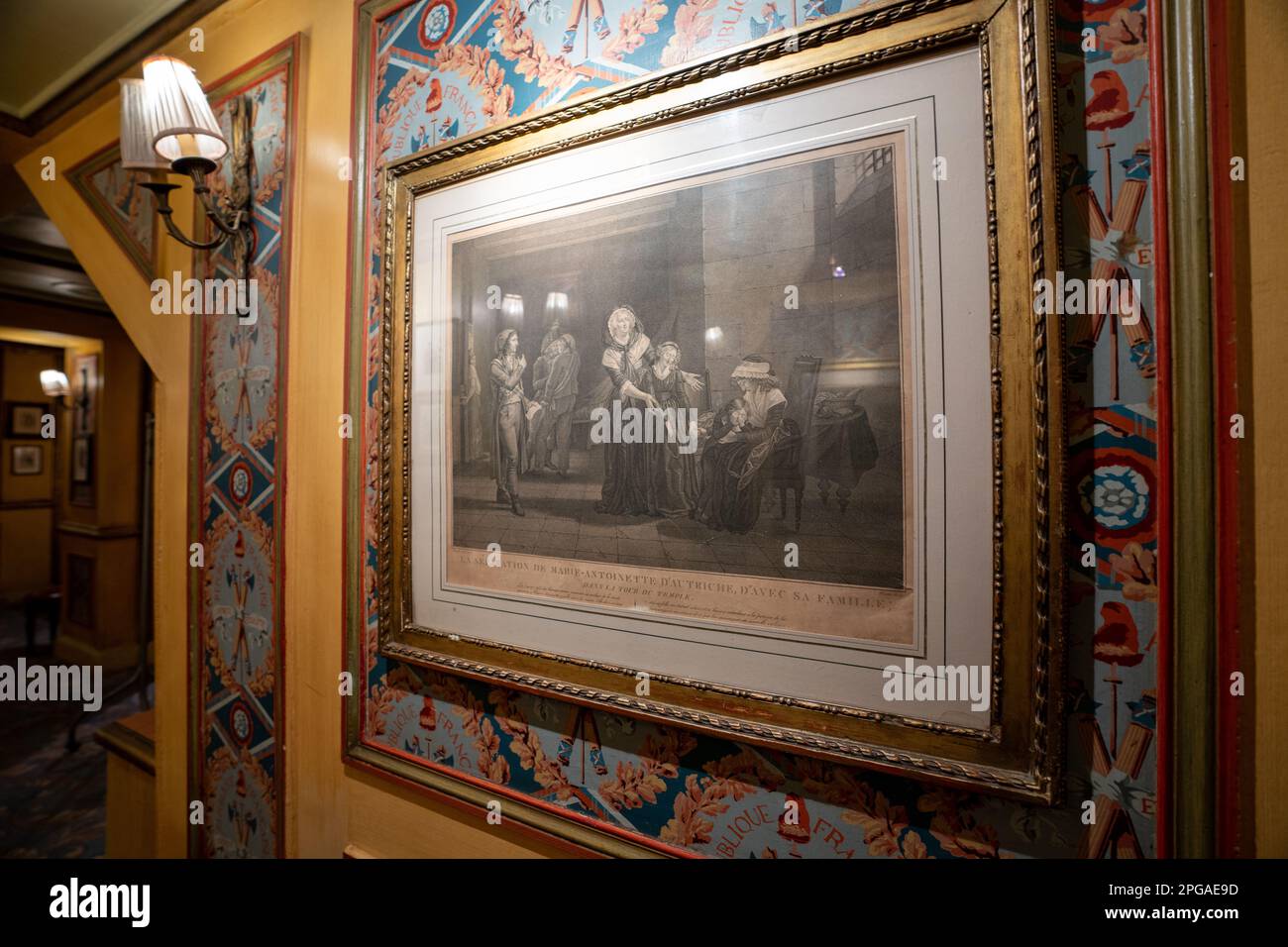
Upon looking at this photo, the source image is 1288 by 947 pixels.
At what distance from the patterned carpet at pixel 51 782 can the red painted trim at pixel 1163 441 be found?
382 cm

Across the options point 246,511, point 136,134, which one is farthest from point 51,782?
point 136,134

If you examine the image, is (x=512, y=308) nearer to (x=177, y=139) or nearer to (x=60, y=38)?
(x=177, y=139)

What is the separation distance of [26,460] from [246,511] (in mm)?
7131

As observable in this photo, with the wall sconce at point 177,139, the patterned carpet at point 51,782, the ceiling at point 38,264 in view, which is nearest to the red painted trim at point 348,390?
the wall sconce at point 177,139

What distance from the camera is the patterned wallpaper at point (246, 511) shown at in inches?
61.8

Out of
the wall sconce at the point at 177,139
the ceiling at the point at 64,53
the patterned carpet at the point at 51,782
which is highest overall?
the ceiling at the point at 64,53

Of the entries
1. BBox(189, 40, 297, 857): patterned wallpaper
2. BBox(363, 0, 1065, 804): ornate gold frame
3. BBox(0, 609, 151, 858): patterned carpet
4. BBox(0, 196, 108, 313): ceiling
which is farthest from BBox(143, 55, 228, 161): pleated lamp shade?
BBox(0, 609, 151, 858): patterned carpet

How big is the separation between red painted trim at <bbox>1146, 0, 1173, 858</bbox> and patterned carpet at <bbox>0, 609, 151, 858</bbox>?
382 cm

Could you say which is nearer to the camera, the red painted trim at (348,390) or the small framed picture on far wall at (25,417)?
the red painted trim at (348,390)

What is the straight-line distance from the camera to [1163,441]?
0.72 metres

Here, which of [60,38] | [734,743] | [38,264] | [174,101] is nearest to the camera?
[734,743]

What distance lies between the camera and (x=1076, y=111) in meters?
0.77

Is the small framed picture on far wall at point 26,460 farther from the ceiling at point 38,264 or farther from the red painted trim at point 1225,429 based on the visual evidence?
the red painted trim at point 1225,429

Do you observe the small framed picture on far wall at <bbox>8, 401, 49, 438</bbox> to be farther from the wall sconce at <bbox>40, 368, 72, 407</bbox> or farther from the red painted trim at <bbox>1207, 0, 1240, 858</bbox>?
the red painted trim at <bbox>1207, 0, 1240, 858</bbox>
